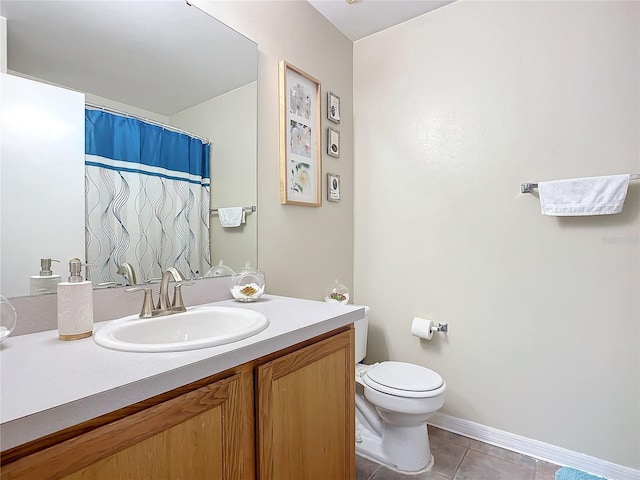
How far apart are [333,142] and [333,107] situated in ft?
0.72

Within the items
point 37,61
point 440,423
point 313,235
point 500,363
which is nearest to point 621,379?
point 500,363

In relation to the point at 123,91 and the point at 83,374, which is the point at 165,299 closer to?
the point at 83,374

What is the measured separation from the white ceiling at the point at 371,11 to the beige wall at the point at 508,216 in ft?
0.21

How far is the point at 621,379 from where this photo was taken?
157cm

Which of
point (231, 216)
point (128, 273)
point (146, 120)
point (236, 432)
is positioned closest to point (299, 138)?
point (231, 216)

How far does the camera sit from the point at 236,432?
0.83 metres

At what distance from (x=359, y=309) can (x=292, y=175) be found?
2.87 ft

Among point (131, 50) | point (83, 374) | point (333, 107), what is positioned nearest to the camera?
point (83, 374)

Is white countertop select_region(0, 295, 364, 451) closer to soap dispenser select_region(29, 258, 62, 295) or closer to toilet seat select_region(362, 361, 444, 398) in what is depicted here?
soap dispenser select_region(29, 258, 62, 295)

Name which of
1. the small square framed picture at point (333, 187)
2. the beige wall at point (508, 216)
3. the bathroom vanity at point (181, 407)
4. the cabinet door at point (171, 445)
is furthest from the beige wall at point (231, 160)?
the beige wall at point (508, 216)

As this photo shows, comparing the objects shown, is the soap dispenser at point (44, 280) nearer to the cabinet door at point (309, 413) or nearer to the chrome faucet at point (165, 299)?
the chrome faucet at point (165, 299)

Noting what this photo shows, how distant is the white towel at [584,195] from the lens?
4.84ft

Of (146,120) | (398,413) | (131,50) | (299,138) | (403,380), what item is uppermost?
(131,50)

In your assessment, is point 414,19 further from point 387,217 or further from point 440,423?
point 440,423
